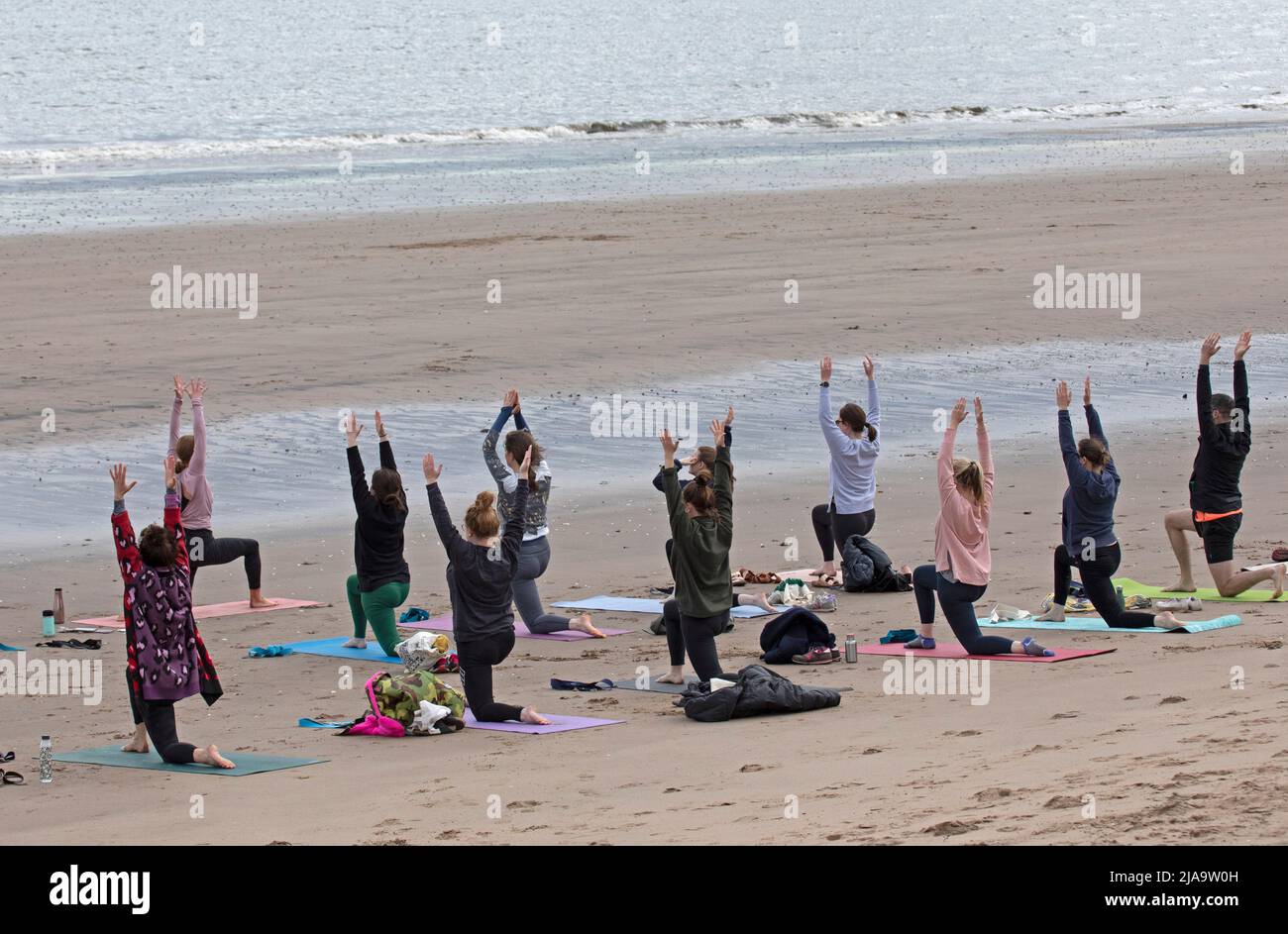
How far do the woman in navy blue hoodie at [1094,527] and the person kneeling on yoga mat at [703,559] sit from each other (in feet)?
8.80

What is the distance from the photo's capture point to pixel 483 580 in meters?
11.1

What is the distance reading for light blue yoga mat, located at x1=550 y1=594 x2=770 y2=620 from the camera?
46.9ft

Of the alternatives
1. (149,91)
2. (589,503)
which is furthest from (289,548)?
(149,91)

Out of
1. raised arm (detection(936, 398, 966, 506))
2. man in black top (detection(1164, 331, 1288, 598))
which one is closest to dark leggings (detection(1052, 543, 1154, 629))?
man in black top (detection(1164, 331, 1288, 598))

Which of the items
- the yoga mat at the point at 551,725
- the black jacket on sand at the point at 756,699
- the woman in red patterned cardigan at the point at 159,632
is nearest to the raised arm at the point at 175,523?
the woman in red patterned cardigan at the point at 159,632

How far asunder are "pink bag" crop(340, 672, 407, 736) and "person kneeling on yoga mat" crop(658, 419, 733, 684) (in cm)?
191

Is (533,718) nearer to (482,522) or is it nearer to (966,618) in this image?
(482,522)

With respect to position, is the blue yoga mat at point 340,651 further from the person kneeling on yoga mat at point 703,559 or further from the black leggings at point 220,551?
the person kneeling on yoga mat at point 703,559

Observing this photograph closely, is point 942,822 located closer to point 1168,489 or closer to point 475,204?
point 1168,489

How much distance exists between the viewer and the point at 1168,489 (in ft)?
59.2

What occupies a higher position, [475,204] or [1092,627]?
[475,204]

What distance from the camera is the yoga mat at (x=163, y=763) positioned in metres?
10.0

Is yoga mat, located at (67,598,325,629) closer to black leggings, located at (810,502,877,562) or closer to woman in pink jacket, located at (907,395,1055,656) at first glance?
black leggings, located at (810,502,877,562)
